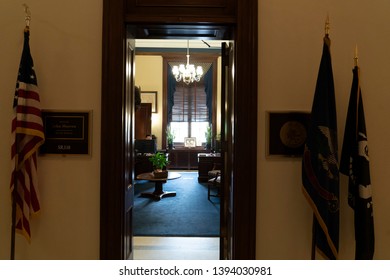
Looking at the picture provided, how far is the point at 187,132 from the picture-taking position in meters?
9.64

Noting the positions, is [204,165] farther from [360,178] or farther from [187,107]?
[360,178]

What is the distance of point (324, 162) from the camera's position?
166 cm

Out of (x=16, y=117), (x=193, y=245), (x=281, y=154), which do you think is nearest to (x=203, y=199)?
(x=193, y=245)

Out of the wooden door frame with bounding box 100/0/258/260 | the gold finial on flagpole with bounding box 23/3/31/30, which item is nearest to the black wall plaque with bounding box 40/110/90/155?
the wooden door frame with bounding box 100/0/258/260

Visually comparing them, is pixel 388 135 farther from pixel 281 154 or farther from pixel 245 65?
pixel 245 65

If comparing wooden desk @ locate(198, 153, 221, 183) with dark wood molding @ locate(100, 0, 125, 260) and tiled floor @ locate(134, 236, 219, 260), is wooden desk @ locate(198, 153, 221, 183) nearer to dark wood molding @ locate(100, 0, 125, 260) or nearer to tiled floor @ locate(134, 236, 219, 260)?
tiled floor @ locate(134, 236, 219, 260)

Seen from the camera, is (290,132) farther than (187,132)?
No

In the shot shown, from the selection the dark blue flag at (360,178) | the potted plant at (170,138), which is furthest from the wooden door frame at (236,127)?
the potted plant at (170,138)

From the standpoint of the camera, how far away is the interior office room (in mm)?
1985

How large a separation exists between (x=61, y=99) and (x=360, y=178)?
2135 millimetres

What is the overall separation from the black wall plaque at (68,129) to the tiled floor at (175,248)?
1.60 metres

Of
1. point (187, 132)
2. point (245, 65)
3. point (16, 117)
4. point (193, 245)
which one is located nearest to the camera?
point (16, 117)

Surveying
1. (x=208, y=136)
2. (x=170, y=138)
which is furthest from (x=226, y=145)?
(x=170, y=138)

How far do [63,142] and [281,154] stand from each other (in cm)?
162
